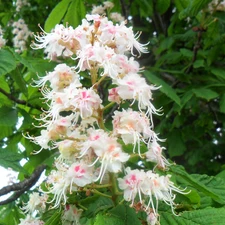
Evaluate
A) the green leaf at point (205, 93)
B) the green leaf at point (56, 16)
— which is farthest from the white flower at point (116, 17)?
the green leaf at point (205, 93)

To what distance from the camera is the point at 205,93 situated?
286 centimetres

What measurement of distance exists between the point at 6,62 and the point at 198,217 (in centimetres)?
95

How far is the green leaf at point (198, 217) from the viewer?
4.24ft

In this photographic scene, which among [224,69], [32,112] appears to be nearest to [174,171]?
[32,112]

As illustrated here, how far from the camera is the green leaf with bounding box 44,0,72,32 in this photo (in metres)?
2.61

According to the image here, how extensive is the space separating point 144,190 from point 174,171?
0.38 m

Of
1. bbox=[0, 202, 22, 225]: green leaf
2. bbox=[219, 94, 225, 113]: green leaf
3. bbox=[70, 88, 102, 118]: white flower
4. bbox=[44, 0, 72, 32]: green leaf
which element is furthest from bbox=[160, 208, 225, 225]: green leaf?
bbox=[219, 94, 225, 113]: green leaf

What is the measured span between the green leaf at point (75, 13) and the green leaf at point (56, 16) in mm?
28

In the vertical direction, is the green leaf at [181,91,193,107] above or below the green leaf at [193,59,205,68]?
below

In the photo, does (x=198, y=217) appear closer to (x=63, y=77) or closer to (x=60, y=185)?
(x=60, y=185)

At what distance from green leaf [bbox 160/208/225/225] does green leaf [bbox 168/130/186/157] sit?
6.71ft

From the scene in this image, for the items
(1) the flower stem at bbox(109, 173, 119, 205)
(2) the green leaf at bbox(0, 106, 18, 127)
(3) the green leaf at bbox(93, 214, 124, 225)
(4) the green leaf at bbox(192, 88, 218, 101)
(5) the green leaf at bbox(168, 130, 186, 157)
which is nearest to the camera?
(3) the green leaf at bbox(93, 214, 124, 225)

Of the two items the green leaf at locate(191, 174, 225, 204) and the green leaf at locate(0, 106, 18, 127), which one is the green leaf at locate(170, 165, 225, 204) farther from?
the green leaf at locate(0, 106, 18, 127)

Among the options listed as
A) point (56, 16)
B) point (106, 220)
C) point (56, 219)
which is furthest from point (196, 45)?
point (106, 220)
